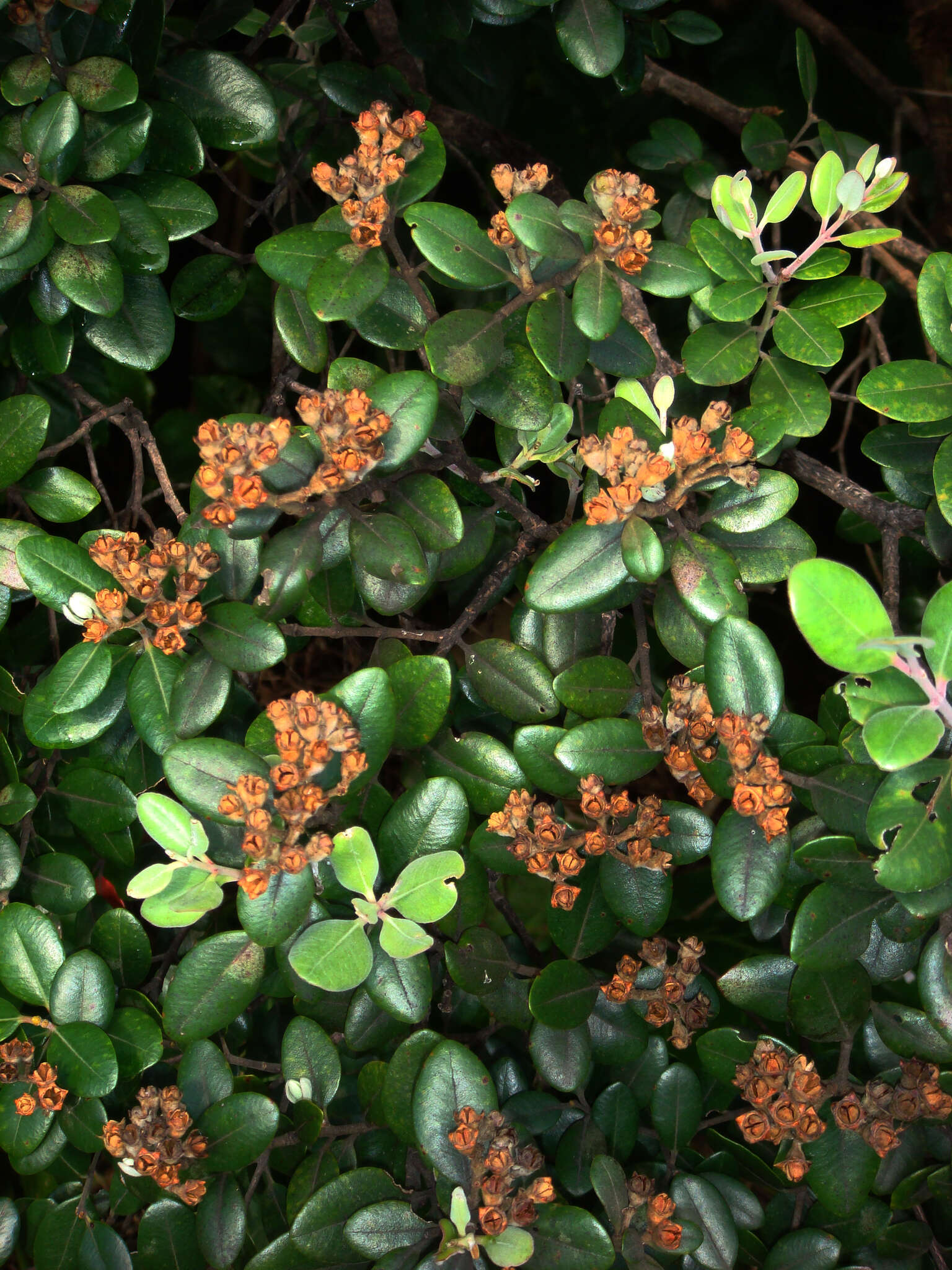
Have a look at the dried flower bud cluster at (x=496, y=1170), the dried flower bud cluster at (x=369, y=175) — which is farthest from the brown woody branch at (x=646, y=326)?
the dried flower bud cluster at (x=496, y=1170)

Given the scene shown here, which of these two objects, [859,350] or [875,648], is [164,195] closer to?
[875,648]

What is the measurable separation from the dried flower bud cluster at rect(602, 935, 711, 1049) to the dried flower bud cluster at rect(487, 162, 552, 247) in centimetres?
72

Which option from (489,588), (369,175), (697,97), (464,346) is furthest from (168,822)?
(697,97)

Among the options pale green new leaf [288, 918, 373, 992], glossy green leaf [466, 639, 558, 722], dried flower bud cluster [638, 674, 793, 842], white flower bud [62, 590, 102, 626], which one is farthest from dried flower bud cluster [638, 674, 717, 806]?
white flower bud [62, 590, 102, 626]

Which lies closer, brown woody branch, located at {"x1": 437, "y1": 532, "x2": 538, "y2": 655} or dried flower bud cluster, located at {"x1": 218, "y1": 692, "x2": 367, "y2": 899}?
dried flower bud cluster, located at {"x1": 218, "y1": 692, "x2": 367, "y2": 899}

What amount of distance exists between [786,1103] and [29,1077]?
29.8 inches

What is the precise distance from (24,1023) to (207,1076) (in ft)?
0.69

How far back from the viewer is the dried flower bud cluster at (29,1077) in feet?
3.26

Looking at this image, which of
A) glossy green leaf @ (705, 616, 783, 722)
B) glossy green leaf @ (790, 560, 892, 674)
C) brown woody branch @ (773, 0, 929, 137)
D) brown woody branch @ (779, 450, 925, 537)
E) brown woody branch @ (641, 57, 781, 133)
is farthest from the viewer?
brown woody branch @ (773, 0, 929, 137)

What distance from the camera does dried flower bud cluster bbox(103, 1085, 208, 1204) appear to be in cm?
94

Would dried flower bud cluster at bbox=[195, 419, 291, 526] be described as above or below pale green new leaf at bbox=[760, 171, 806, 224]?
below

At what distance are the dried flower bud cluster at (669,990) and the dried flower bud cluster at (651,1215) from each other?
5.6 inches

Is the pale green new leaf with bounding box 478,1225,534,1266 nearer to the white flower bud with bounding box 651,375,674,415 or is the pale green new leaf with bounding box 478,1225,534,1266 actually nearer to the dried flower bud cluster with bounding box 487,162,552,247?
the white flower bud with bounding box 651,375,674,415

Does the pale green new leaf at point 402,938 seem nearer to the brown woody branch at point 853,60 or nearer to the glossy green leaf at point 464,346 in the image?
the glossy green leaf at point 464,346
